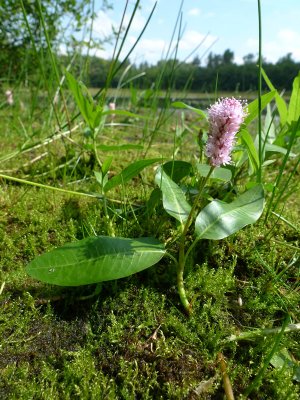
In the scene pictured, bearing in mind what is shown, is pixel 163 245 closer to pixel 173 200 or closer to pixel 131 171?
pixel 173 200

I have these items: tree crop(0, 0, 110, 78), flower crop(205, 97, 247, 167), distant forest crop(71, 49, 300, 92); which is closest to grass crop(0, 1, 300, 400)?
flower crop(205, 97, 247, 167)

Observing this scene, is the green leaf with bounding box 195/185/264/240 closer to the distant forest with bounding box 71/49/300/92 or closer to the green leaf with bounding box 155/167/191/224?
the green leaf with bounding box 155/167/191/224

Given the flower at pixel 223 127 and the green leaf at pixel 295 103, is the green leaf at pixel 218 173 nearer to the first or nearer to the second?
the flower at pixel 223 127

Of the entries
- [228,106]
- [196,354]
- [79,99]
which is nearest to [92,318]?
[196,354]

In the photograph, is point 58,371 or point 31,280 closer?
point 58,371

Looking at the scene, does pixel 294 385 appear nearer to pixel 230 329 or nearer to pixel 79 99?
pixel 230 329

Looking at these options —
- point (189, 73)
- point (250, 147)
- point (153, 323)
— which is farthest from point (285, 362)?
point (189, 73)

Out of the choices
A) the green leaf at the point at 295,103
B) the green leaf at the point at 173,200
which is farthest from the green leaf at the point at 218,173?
the green leaf at the point at 295,103
